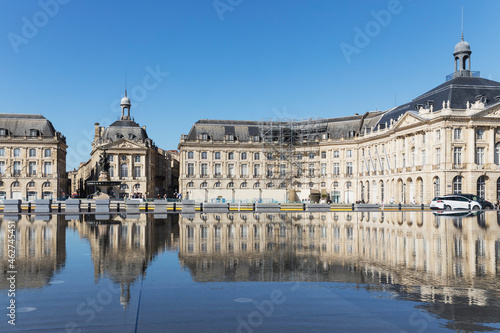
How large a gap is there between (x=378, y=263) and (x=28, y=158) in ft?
277

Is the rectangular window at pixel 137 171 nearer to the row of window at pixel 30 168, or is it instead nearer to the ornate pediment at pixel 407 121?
the row of window at pixel 30 168

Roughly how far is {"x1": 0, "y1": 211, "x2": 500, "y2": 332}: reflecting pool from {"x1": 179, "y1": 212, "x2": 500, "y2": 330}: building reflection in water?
0.03 meters

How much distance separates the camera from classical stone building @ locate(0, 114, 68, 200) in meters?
81.3

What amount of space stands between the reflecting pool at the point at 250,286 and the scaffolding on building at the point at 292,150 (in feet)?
228

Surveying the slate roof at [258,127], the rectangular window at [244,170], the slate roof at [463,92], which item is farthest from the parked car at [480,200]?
the rectangular window at [244,170]

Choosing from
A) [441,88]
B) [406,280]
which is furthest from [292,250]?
[441,88]

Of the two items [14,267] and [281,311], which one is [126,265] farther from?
[281,311]

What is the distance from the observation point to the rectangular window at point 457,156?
5991 centimetres

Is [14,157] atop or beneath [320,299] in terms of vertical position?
atop

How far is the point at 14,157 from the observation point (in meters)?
81.9

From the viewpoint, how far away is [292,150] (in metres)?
85.2

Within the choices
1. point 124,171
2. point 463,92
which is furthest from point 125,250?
point 124,171

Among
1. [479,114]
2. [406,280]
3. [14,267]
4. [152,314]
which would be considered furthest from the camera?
[479,114]

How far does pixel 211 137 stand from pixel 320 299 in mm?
80188
